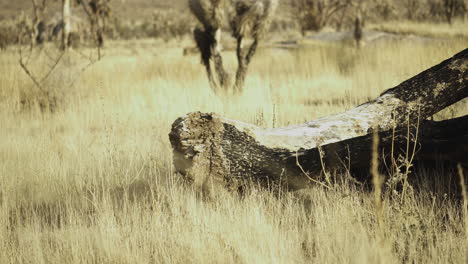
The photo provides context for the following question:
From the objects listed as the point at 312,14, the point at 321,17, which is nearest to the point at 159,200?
the point at 312,14

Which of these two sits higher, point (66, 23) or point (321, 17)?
point (321, 17)

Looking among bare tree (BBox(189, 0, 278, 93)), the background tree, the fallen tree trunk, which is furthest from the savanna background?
the background tree

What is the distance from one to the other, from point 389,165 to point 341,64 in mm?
8049

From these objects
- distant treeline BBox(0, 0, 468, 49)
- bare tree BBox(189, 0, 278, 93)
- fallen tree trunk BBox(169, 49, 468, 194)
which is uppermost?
distant treeline BBox(0, 0, 468, 49)

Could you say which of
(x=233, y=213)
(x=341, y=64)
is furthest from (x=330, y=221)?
(x=341, y=64)

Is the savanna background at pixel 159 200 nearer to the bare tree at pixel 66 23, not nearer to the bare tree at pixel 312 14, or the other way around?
the bare tree at pixel 66 23

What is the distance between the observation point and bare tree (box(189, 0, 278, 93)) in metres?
7.79

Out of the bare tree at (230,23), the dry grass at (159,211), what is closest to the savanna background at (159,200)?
the dry grass at (159,211)

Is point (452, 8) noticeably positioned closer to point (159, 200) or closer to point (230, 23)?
point (230, 23)

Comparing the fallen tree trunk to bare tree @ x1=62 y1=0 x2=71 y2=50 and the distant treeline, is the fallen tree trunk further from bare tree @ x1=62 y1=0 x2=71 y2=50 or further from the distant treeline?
bare tree @ x1=62 y1=0 x2=71 y2=50

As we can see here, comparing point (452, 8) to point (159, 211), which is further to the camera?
point (452, 8)

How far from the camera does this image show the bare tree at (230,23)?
25.6 feet

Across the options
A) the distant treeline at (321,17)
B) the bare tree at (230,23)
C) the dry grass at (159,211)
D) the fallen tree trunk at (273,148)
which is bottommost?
the dry grass at (159,211)

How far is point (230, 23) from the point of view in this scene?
8203mm
